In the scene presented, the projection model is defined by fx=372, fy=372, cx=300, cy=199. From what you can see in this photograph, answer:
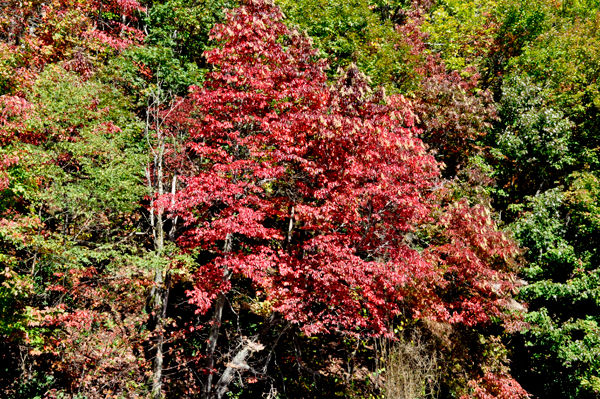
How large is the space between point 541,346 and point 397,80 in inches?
473

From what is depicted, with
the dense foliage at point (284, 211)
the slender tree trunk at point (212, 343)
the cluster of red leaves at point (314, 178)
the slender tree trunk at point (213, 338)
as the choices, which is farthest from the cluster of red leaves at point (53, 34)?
the slender tree trunk at point (212, 343)

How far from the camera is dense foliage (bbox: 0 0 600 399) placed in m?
→ 9.80

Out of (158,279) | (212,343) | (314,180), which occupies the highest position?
(314,180)

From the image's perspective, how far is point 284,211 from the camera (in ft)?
38.5

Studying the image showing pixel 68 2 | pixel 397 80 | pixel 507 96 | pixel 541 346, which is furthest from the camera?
pixel 507 96

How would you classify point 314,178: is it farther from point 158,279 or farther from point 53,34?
point 53,34

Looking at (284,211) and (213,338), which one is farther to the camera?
(284,211)

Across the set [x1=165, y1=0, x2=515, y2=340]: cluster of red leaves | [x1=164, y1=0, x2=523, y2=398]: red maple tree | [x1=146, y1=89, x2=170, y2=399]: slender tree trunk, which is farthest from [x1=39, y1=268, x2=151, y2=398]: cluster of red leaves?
[x1=165, y1=0, x2=515, y2=340]: cluster of red leaves

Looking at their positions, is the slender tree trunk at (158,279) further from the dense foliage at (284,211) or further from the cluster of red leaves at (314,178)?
the cluster of red leaves at (314,178)

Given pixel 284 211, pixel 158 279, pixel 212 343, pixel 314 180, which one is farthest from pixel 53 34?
pixel 212 343

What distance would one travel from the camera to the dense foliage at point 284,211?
9797 mm

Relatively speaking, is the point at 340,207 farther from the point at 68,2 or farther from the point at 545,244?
the point at 68,2

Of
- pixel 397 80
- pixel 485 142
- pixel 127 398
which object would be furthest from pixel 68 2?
pixel 485 142

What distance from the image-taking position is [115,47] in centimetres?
1502
